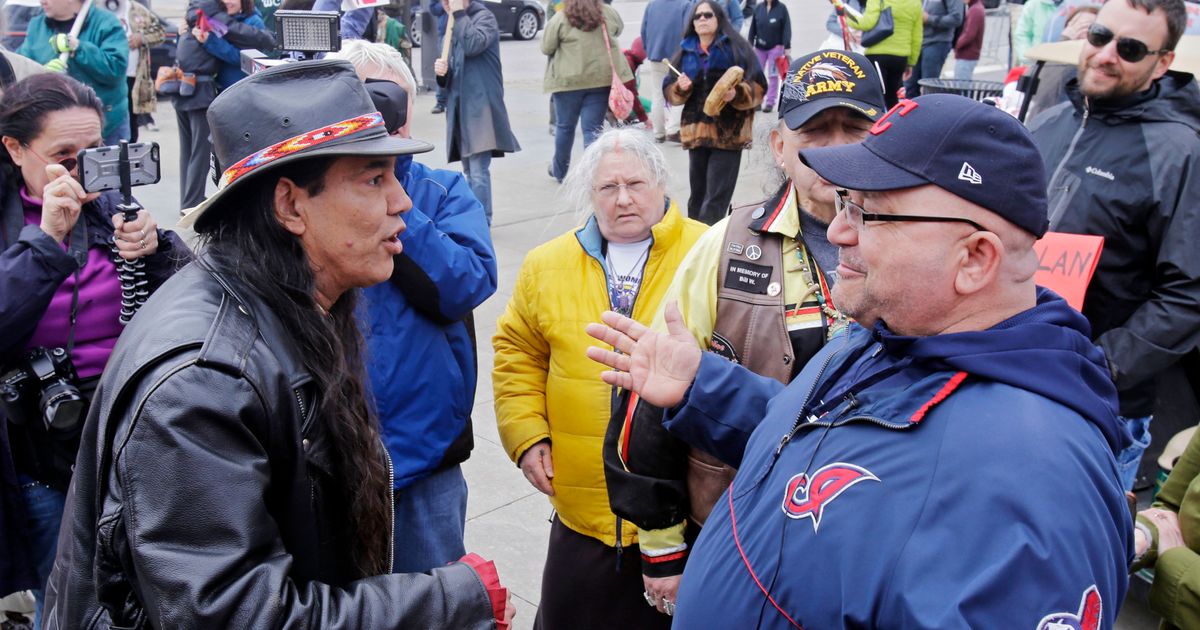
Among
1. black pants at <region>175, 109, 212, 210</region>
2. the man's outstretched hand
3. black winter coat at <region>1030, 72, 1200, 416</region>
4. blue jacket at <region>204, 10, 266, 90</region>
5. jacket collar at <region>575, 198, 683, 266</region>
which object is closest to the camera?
the man's outstretched hand

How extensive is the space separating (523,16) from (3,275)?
767 inches

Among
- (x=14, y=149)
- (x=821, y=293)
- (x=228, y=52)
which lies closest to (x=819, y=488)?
(x=821, y=293)

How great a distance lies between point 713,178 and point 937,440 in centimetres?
669

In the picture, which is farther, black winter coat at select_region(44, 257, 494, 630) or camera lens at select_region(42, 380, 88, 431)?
camera lens at select_region(42, 380, 88, 431)

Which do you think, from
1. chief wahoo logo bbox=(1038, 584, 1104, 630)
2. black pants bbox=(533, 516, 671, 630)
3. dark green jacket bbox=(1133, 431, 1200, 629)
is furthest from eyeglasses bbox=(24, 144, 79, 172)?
dark green jacket bbox=(1133, 431, 1200, 629)

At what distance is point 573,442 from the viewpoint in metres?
3.24

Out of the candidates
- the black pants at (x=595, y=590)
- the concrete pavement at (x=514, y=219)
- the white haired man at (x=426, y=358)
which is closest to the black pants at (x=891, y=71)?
the concrete pavement at (x=514, y=219)

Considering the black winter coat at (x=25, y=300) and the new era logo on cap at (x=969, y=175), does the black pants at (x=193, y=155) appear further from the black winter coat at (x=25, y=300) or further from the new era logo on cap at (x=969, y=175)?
the new era logo on cap at (x=969, y=175)

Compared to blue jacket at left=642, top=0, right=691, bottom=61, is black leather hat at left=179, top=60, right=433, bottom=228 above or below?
above

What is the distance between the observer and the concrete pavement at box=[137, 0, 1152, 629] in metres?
4.52

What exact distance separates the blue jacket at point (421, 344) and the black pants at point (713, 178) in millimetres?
5174

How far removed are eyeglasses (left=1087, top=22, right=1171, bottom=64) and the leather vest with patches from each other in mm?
1891

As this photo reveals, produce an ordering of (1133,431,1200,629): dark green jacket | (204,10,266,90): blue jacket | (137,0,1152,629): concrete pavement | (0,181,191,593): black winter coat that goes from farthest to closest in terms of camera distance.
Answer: (204,10,266,90): blue jacket < (137,0,1152,629): concrete pavement < (0,181,191,593): black winter coat < (1133,431,1200,629): dark green jacket

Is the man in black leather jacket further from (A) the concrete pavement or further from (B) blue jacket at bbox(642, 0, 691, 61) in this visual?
(B) blue jacket at bbox(642, 0, 691, 61)
